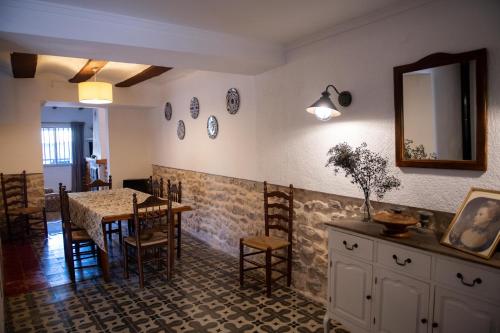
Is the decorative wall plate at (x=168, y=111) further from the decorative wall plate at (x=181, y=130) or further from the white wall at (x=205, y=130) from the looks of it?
A: the decorative wall plate at (x=181, y=130)

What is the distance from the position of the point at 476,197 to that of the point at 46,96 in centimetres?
576

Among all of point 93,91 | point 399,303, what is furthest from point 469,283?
point 93,91

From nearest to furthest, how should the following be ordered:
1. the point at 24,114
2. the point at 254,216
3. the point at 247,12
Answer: the point at 247,12, the point at 254,216, the point at 24,114

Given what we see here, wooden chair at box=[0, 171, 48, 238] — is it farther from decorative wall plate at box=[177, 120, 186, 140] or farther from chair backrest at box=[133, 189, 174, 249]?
chair backrest at box=[133, 189, 174, 249]

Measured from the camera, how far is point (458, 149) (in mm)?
2045

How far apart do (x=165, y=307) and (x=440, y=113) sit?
8.59 ft

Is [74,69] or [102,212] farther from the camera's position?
[74,69]

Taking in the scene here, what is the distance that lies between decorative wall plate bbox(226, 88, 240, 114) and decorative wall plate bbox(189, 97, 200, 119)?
0.85 m

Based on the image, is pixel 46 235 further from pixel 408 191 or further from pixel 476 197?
pixel 476 197

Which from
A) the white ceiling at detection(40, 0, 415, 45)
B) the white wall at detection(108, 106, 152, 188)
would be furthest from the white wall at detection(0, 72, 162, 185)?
the white ceiling at detection(40, 0, 415, 45)

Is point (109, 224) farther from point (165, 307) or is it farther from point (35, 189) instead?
point (165, 307)

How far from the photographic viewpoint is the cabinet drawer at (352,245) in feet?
7.13

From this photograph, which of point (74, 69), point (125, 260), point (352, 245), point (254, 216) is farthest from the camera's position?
point (74, 69)

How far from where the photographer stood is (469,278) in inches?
66.1
